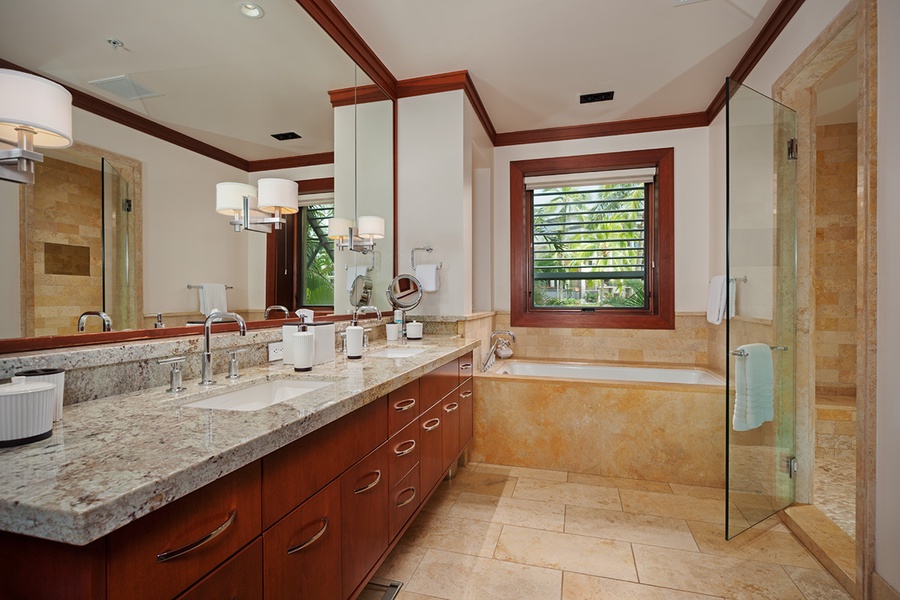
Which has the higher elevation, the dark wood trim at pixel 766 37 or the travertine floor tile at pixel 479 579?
the dark wood trim at pixel 766 37

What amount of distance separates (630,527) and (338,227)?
2.17m

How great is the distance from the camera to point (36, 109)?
1.02 metres

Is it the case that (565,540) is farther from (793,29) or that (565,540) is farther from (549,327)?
(793,29)

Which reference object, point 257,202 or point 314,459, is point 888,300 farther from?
point 257,202

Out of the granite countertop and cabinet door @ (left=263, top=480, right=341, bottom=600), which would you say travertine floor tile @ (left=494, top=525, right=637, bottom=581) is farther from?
the granite countertop

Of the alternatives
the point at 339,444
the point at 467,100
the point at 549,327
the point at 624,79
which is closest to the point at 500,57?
the point at 467,100

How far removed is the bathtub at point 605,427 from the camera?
264 cm

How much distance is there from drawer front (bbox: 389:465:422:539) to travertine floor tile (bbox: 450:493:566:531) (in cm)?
55

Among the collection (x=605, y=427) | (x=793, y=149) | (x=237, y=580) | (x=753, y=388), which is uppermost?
(x=793, y=149)

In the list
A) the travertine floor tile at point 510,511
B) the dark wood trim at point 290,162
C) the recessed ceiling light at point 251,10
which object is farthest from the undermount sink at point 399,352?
the recessed ceiling light at point 251,10

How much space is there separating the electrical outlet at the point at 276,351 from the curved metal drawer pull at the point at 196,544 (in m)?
1.03

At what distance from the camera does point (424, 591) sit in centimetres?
169

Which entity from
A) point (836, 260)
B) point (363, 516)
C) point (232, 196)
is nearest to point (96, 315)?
point (232, 196)

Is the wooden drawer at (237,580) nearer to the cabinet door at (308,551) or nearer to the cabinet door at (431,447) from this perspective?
the cabinet door at (308,551)
